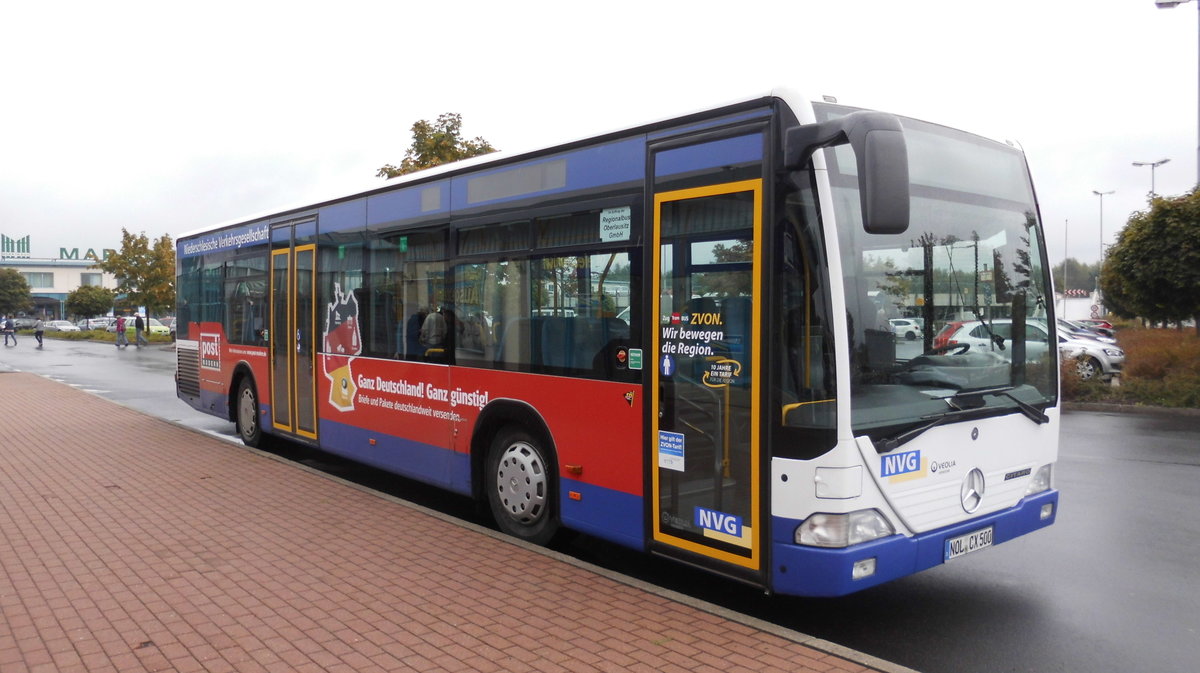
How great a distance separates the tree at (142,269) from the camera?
176ft

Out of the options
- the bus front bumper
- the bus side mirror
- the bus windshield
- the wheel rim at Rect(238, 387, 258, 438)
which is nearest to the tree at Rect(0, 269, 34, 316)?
the wheel rim at Rect(238, 387, 258, 438)

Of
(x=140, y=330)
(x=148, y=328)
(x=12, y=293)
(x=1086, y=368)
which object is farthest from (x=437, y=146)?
(x=12, y=293)

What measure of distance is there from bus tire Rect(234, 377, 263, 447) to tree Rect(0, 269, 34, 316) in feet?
330

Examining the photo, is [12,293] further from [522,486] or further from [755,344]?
[755,344]

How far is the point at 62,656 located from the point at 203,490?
4.25m

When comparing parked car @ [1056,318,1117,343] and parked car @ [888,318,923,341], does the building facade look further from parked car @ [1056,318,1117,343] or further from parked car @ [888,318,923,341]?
parked car @ [888,318,923,341]

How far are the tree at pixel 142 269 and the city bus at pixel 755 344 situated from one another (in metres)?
52.6

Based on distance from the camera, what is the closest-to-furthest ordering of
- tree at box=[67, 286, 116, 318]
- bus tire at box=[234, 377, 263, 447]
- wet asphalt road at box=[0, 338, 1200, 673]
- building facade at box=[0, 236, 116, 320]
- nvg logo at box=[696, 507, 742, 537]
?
wet asphalt road at box=[0, 338, 1200, 673] < nvg logo at box=[696, 507, 742, 537] < bus tire at box=[234, 377, 263, 447] < tree at box=[67, 286, 116, 318] < building facade at box=[0, 236, 116, 320]

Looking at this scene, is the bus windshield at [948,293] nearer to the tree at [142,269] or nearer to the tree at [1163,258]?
the tree at [1163,258]

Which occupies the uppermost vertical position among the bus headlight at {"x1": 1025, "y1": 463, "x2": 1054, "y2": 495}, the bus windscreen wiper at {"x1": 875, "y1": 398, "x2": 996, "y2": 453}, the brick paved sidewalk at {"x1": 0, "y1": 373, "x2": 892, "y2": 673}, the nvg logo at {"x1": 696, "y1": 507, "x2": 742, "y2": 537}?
the bus windscreen wiper at {"x1": 875, "y1": 398, "x2": 996, "y2": 453}

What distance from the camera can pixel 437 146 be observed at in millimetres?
21750

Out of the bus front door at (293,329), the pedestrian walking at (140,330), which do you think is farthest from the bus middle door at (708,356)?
the pedestrian walking at (140,330)

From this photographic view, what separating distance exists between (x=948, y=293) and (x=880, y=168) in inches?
48.5

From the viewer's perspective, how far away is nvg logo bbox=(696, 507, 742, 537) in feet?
16.1
